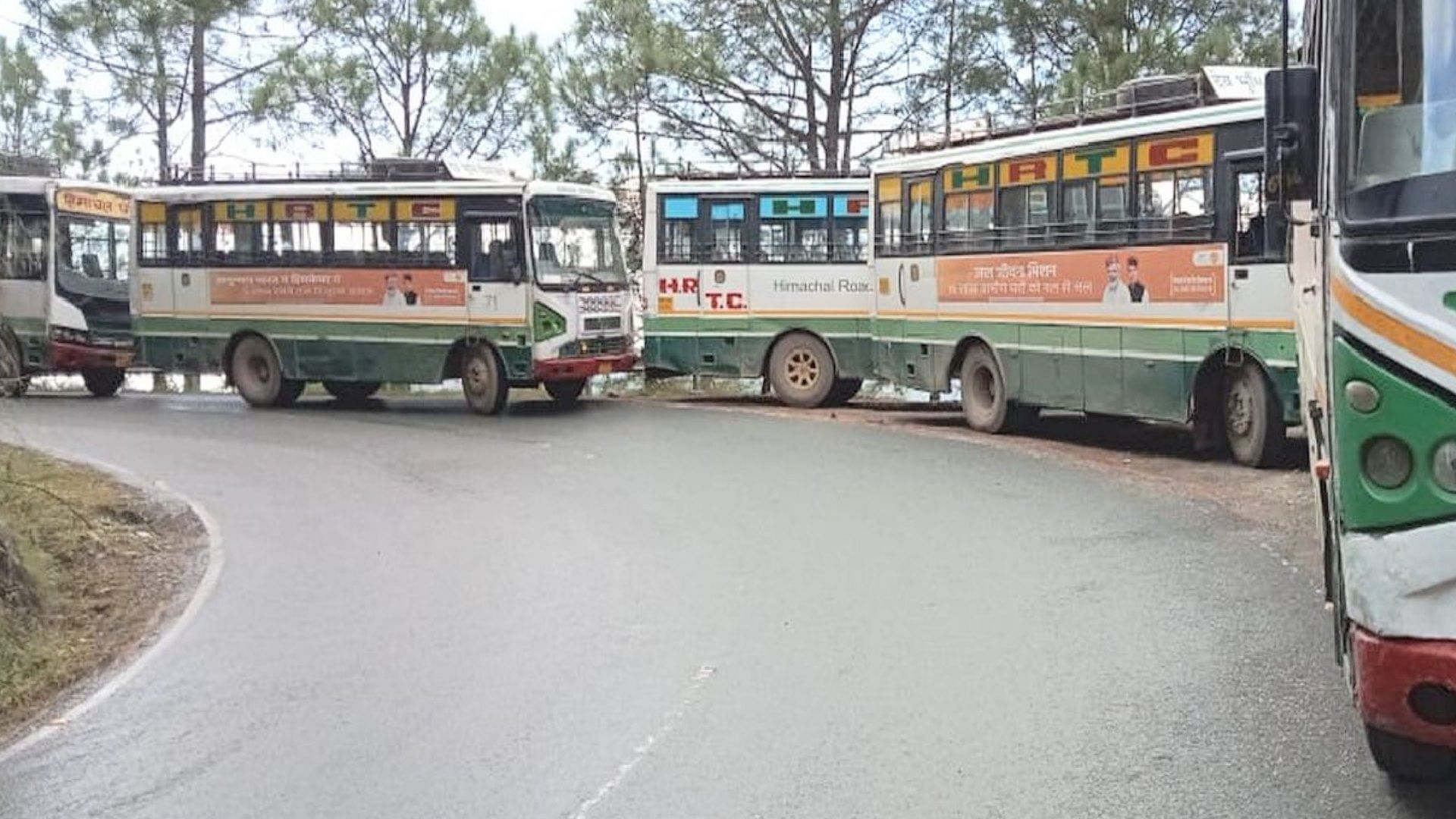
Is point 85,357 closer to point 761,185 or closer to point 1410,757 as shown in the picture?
point 761,185

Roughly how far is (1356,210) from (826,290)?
16.5 meters

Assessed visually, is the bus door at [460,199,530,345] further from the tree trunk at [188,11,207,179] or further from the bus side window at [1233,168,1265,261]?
the bus side window at [1233,168,1265,261]

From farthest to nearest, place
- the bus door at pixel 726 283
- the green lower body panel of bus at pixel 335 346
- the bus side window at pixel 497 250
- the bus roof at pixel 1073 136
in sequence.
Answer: the bus door at pixel 726 283, the green lower body panel of bus at pixel 335 346, the bus side window at pixel 497 250, the bus roof at pixel 1073 136

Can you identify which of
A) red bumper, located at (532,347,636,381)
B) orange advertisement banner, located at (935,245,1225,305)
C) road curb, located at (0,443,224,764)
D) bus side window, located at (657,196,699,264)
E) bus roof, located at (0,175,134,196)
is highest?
bus roof, located at (0,175,134,196)

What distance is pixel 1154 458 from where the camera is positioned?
48.0 ft

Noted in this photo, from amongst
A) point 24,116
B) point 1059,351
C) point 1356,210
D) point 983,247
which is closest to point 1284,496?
point 1059,351

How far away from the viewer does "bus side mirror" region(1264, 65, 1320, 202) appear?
16.5 feet

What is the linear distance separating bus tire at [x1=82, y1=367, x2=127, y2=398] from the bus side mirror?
2277 cm

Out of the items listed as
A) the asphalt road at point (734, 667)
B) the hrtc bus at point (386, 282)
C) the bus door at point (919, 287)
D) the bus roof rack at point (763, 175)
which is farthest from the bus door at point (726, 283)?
the asphalt road at point (734, 667)

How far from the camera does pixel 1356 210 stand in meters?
4.15

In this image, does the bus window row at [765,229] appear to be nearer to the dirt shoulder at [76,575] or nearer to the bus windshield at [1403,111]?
the dirt shoulder at [76,575]

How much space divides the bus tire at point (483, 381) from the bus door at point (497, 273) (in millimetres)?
264

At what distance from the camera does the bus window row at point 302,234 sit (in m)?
20.2

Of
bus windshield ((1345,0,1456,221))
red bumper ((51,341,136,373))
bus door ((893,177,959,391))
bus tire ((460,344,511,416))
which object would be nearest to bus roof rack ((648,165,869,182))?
bus door ((893,177,959,391))
